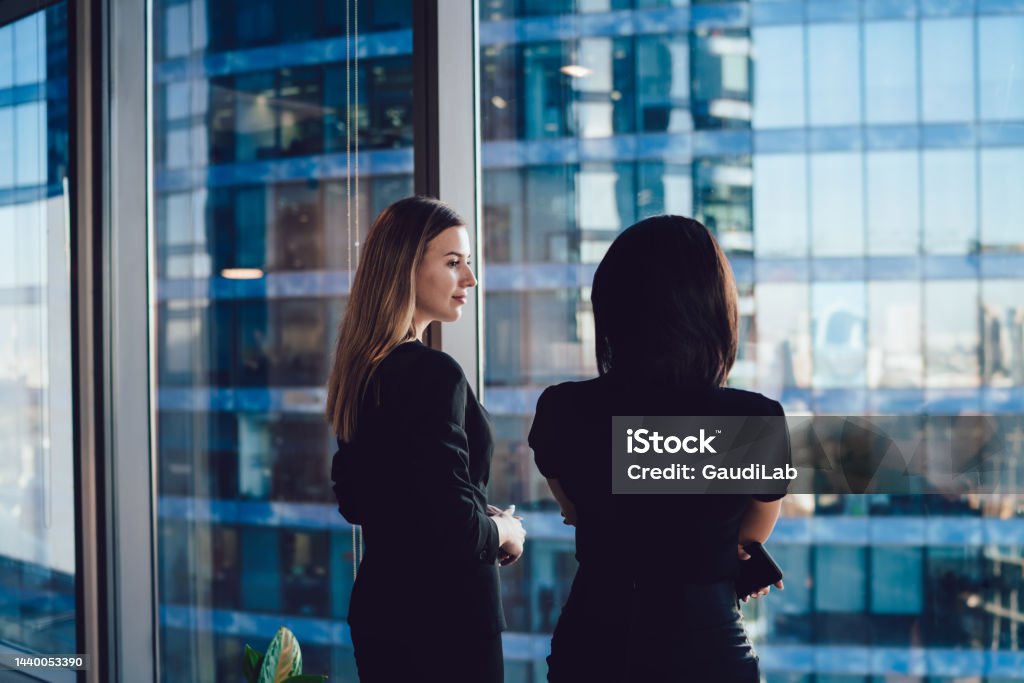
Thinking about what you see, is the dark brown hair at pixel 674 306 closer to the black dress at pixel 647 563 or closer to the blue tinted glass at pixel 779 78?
the black dress at pixel 647 563

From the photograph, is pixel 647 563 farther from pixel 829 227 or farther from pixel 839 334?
pixel 829 227

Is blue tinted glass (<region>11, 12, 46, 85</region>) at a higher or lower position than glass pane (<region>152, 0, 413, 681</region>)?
higher

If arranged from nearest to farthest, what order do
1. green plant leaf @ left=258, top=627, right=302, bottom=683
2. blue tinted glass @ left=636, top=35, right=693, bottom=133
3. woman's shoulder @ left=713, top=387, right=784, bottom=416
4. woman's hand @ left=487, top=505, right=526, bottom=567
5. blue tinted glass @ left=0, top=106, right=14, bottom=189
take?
woman's shoulder @ left=713, top=387, right=784, bottom=416 → woman's hand @ left=487, top=505, right=526, bottom=567 → blue tinted glass @ left=636, top=35, right=693, bottom=133 → green plant leaf @ left=258, top=627, right=302, bottom=683 → blue tinted glass @ left=0, top=106, right=14, bottom=189

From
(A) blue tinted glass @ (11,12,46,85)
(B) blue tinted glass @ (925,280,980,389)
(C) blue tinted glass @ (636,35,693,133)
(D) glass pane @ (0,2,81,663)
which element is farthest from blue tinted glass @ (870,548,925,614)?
(A) blue tinted glass @ (11,12,46,85)

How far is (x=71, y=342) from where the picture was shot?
277cm

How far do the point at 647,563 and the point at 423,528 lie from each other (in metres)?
0.39

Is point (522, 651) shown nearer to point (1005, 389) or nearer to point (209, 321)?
point (1005, 389)

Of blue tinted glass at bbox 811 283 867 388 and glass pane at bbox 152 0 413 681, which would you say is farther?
glass pane at bbox 152 0 413 681

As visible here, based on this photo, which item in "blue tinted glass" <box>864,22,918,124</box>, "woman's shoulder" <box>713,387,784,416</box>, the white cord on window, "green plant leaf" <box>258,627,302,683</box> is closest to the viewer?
"woman's shoulder" <box>713,387,784,416</box>

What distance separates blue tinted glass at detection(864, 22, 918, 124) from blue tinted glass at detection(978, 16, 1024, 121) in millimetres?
124

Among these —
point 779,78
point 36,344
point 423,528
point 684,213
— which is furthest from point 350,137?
point 36,344

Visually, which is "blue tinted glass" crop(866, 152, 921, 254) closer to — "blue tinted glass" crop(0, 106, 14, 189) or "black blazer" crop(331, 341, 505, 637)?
"black blazer" crop(331, 341, 505, 637)

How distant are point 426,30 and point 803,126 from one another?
0.92 meters

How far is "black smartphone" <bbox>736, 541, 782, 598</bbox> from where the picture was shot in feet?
3.86
